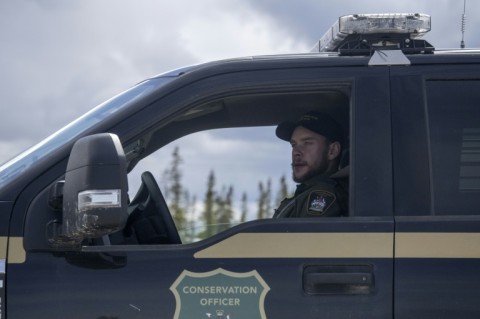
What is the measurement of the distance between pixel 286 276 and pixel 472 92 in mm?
1044

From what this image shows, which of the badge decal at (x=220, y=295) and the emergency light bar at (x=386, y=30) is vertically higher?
the emergency light bar at (x=386, y=30)

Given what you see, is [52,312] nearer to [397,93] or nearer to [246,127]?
[246,127]

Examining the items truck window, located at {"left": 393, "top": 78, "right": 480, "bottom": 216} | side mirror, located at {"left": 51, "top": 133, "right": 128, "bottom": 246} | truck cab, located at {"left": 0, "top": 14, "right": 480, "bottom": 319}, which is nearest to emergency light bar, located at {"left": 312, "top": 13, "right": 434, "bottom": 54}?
truck cab, located at {"left": 0, "top": 14, "right": 480, "bottom": 319}

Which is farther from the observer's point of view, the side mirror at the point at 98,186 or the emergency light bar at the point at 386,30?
the emergency light bar at the point at 386,30

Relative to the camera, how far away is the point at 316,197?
3.44 m

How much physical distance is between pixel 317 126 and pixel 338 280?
809 mm

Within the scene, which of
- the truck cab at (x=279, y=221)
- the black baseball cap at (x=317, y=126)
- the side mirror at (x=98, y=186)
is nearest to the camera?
the side mirror at (x=98, y=186)

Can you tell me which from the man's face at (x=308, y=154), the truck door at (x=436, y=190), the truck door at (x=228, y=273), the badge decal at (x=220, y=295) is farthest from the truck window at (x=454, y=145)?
the badge decal at (x=220, y=295)

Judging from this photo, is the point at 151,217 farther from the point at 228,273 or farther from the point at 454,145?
the point at 454,145

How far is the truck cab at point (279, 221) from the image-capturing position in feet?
9.95

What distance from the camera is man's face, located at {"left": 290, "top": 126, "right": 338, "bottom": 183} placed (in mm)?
3541

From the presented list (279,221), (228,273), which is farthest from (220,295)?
(279,221)

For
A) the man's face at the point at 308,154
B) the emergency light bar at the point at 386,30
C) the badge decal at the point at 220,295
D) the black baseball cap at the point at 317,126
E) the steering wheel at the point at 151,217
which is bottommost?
the badge decal at the point at 220,295

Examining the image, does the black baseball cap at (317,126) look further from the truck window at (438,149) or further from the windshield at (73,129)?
the windshield at (73,129)
